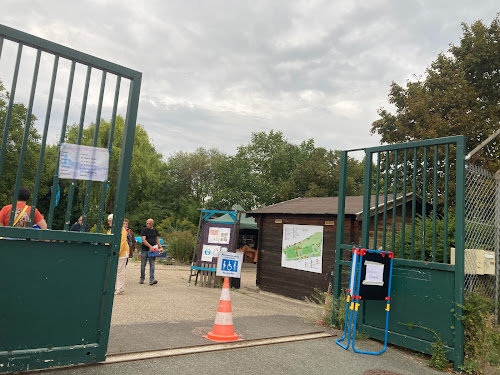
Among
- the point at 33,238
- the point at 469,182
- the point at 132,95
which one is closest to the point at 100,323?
the point at 33,238

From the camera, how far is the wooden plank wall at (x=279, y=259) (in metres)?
10.6

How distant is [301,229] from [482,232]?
5593 millimetres

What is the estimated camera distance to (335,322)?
21.7ft

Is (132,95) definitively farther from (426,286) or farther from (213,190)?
(213,190)

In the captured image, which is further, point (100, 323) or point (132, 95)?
point (132, 95)

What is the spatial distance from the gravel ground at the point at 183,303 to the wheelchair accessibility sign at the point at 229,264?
2.89 feet

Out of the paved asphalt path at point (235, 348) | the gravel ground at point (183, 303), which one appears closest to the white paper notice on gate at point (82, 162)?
the paved asphalt path at point (235, 348)

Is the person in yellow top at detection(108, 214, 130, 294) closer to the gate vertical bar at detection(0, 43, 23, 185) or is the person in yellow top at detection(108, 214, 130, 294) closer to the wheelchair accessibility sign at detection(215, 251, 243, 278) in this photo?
the wheelchair accessibility sign at detection(215, 251, 243, 278)

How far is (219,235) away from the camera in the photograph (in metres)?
11.9

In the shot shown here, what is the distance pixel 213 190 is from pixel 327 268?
3642cm

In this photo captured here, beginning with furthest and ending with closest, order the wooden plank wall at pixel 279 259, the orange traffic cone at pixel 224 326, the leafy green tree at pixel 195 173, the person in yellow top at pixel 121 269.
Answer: the leafy green tree at pixel 195 173, the wooden plank wall at pixel 279 259, the person in yellow top at pixel 121 269, the orange traffic cone at pixel 224 326

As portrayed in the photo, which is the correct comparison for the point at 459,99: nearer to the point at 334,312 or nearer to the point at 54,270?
the point at 334,312

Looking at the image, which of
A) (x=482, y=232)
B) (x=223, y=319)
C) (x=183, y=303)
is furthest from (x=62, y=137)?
(x=482, y=232)

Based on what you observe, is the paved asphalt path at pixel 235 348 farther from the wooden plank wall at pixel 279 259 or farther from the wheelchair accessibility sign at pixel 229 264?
the wooden plank wall at pixel 279 259
